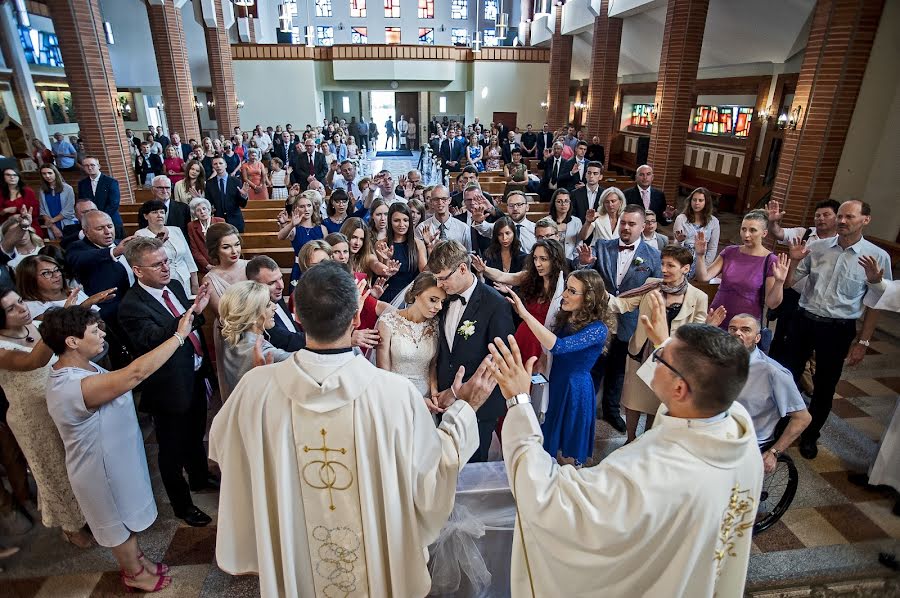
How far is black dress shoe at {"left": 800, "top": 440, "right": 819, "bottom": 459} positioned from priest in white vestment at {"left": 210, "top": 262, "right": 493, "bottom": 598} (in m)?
3.39

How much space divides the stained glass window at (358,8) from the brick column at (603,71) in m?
18.5

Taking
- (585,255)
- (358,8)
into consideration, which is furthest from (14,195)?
(358,8)

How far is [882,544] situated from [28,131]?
21.4 meters

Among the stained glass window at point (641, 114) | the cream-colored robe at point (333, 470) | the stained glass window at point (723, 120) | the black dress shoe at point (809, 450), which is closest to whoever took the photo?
the cream-colored robe at point (333, 470)

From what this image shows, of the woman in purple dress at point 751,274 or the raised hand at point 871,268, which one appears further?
the woman in purple dress at point 751,274

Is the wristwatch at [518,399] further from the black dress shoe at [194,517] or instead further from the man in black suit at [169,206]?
the man in black suit at [169,206]

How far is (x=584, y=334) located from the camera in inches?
126

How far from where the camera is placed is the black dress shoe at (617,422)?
4.42 metres

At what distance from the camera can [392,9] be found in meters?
29.9

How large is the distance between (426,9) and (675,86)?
24.0m

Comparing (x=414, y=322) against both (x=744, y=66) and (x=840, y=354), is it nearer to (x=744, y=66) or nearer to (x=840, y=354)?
(x=840, y=354)

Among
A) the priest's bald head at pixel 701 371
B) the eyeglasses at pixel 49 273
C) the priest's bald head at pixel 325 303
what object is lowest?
the eyeglasses at pixel 49 273

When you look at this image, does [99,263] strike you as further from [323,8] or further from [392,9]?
[392,9]

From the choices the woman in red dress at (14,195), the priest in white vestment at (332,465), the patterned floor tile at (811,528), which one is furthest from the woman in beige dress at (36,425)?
the patterned floor tile at (811,528)
